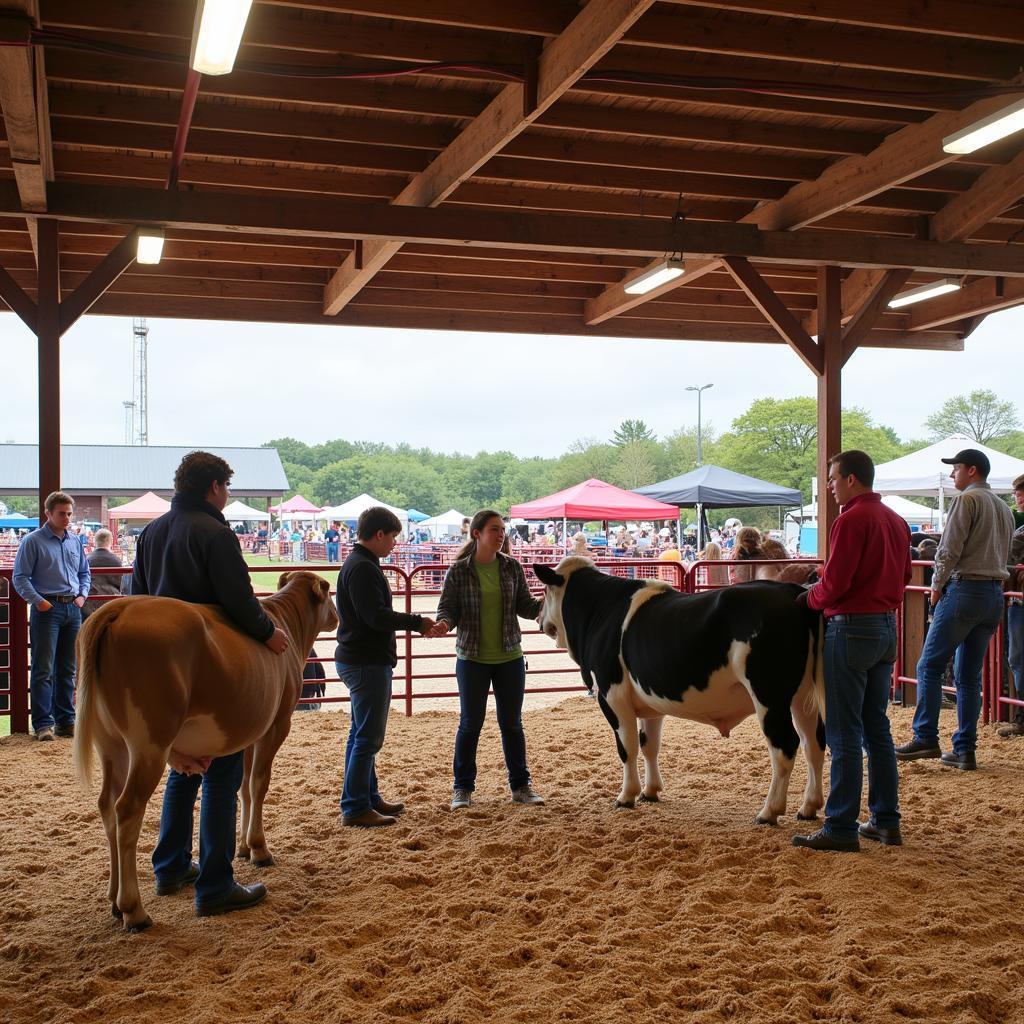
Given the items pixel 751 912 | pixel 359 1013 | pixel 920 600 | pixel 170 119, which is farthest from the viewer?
pixel 920 600

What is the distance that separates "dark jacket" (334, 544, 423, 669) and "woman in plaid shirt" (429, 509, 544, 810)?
0.99 feet

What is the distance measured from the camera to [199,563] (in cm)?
373

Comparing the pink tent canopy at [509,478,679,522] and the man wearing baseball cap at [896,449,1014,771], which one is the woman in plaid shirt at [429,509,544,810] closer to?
the man wearing baseball cap at [896,449,1014,771]

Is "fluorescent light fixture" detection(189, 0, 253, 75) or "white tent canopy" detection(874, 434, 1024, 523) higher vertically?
"fluorescent light fixture" detection(189, 0, 253, 75)

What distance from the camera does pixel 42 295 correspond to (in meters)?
7.28

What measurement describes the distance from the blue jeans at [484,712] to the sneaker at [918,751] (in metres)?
2.54

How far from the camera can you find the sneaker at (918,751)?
607cm

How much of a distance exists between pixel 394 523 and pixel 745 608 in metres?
1.73

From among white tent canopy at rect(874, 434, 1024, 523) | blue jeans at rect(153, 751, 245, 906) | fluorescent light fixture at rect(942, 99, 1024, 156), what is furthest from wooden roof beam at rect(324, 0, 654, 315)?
white tent canopy at rect(874, 434, 1024, 523)

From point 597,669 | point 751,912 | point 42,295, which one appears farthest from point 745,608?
point 42,295

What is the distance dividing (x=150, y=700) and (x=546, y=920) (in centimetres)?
161

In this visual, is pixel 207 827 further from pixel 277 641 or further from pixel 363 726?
pixel 363 726

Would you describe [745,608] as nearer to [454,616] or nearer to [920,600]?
[454,616]

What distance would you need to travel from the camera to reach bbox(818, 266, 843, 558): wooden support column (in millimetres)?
8805
